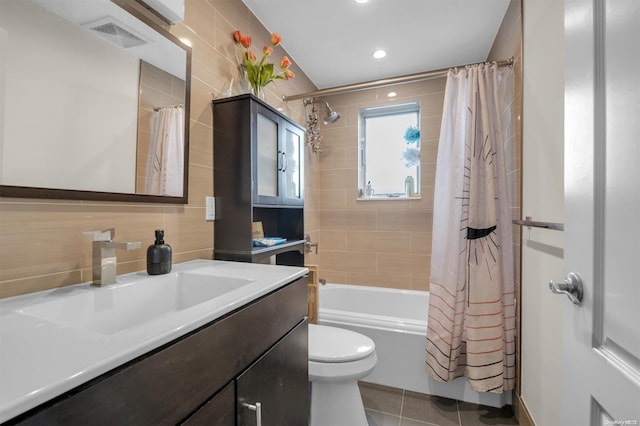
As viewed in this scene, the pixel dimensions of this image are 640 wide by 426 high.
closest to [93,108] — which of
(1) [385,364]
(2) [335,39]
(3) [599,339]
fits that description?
(3) [599,339]

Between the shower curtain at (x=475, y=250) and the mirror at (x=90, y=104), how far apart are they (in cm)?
158

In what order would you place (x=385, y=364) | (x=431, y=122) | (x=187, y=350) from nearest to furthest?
(x=187, y=350)
(x=385, y=364)
(x=431, y=122)

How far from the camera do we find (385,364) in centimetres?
194

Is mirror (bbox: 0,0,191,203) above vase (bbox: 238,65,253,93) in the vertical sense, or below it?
below

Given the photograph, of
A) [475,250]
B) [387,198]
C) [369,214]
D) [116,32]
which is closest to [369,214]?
[369,214]

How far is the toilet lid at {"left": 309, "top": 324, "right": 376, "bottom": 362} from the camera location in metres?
1.40

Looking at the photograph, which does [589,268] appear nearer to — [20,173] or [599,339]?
[599,339]

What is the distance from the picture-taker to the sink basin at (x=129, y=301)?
0.76 m

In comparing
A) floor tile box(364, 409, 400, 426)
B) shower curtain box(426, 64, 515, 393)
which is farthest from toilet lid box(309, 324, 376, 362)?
shower curtain box(426, 64, 515, 393)

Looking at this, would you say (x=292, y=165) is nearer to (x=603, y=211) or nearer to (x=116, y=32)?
(x=116, y=32)

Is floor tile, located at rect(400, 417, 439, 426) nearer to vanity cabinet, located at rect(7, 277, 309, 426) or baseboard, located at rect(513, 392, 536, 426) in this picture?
baseboard, located at rect(513, 392, 536, 426)

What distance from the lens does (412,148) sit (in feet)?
9.17

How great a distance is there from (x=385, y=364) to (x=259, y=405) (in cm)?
138

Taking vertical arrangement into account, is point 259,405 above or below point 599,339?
below
